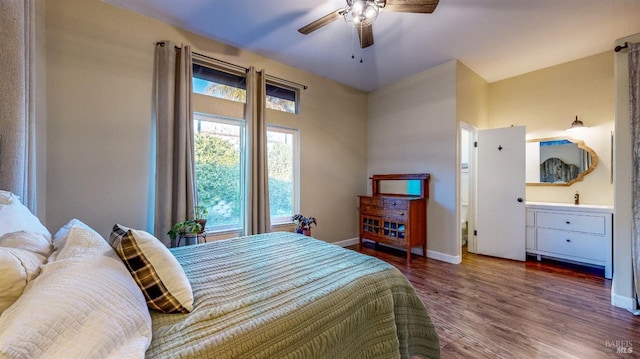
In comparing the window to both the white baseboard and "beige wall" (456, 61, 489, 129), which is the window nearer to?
the white baseboard

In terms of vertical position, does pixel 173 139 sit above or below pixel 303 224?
above

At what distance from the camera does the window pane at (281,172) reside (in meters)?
3.63

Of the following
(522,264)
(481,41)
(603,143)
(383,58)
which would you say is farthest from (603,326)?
(383,58)

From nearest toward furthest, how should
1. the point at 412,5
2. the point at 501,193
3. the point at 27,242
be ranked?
the point at 27,242, the point at 412,5, the point at 501,193

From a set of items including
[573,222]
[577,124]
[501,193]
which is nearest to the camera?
[573,222]

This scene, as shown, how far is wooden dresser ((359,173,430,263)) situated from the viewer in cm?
357

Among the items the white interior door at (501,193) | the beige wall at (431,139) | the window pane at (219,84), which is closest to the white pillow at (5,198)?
the window pane at (219,84)

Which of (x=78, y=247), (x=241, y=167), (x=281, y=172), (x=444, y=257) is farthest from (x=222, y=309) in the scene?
(x=444, y=257)

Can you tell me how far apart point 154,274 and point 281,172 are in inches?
108

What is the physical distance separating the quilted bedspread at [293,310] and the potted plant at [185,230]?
0.69 meters

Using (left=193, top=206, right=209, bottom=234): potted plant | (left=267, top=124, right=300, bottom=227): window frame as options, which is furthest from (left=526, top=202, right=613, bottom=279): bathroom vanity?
(left=193, top=206, right=209, bottom=234): potted plant

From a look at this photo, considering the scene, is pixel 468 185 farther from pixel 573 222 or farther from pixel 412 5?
pixel 412 5

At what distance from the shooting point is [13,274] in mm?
697

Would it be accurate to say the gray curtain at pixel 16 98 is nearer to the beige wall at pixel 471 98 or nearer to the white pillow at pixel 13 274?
the white pillow at pixel 13 274
